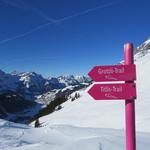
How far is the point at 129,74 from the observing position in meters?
6.08

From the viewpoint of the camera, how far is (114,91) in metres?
6.09

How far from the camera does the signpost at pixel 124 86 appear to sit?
19.7 ft

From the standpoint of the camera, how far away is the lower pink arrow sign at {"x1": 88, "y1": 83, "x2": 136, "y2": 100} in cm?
606

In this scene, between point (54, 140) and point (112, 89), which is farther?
point (54, 140)

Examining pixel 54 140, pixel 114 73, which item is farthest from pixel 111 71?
pixel 54 140

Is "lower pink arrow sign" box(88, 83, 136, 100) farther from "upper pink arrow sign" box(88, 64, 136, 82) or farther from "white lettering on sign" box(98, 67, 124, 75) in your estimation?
"white lettering on sign" box(98, 67, 124, 75)

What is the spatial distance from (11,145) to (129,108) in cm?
533

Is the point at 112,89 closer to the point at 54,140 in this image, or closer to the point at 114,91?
the point at 114,91

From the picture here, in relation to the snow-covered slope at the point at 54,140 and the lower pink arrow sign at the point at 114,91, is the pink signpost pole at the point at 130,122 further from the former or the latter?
the snow-covered slope at the point at 54,140

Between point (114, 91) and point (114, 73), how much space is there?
1.07 ft

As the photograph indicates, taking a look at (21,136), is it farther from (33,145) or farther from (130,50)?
(130,50)

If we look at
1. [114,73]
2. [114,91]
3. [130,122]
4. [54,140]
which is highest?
[114,73]

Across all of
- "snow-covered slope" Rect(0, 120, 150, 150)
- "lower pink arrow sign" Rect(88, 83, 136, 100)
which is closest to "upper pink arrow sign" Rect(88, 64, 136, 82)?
"lower pink arrow sign" Rect(88, 83, 136, 100)

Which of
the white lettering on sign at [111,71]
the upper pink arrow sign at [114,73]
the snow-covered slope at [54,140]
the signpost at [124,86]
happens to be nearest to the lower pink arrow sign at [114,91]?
the signpost at [124,86]
